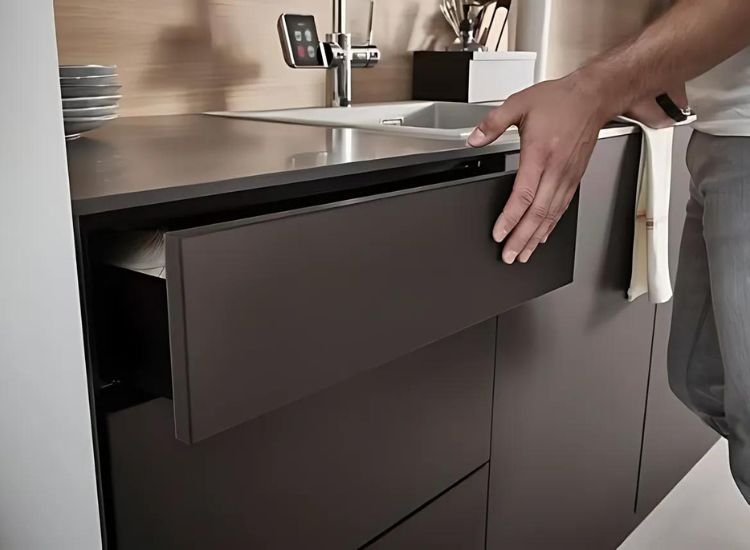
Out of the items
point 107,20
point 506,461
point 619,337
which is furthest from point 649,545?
point 107,20

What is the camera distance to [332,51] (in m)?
1.57

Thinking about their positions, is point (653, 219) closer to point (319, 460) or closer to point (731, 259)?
point (731, 259)

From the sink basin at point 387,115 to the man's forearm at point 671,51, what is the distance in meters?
0.36

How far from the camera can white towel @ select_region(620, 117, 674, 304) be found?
4.89ft

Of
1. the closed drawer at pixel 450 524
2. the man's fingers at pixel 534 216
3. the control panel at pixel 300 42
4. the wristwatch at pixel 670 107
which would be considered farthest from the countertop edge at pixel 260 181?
the control panel at pixel 300 42

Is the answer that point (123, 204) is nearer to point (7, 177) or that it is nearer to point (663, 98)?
point (7, 177)

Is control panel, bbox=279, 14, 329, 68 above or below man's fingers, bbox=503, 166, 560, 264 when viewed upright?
above

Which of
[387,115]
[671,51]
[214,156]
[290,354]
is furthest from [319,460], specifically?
[387,115]

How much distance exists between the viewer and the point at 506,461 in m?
1.25

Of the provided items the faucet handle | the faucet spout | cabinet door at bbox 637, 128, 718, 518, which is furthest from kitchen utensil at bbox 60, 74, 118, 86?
cabinet door at bbox 637, 128, 718, 518

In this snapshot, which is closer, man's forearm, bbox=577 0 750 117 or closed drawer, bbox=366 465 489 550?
man's forearm, bbox=577 0 750 117

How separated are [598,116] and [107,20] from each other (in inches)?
30.9

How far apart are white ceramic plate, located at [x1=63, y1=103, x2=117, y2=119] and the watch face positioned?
1.93ft

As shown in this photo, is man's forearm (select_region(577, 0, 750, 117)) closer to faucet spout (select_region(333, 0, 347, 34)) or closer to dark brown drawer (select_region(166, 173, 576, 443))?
dark brown drawer (select_region(166, 173, 576, 443))
